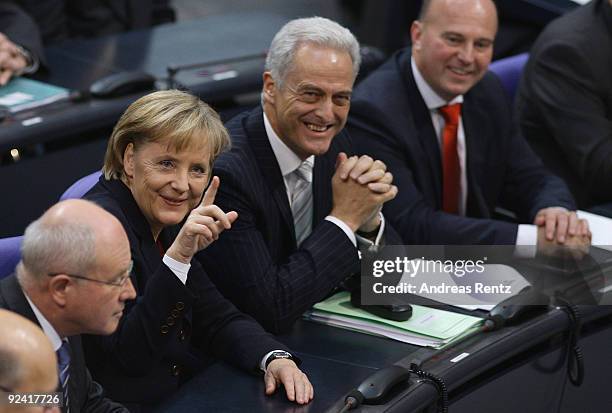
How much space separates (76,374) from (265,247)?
615 millimetres

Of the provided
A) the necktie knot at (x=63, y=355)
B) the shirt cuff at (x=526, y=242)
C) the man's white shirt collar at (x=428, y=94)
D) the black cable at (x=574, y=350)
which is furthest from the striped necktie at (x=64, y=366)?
the man's white shirt collar at (x=428, y=94)

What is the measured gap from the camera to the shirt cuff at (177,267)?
7.07ft

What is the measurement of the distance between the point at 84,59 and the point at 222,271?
1.58 meters

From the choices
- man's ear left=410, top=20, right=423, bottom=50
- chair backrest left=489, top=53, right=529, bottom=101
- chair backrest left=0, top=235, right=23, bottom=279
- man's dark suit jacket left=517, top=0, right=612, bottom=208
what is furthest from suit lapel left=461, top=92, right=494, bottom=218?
chair backrest left=0, top=235, right=23, bottom=279

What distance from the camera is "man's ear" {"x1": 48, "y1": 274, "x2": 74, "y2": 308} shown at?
181 centimetres

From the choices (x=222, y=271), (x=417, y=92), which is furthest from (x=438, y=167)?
A: (x=222, y=271)

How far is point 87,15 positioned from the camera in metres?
4.56

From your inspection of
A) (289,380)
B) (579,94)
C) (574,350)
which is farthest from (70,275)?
(579,94)

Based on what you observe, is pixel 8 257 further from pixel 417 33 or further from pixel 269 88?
pixel 417 33

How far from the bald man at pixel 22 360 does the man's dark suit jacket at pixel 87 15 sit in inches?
102

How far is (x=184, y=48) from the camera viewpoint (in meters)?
3.91

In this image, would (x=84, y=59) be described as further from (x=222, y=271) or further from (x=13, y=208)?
(x=222, y=271)

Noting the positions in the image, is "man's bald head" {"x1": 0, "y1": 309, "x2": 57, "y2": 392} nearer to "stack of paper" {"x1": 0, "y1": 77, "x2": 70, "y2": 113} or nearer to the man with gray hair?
the man with gray hair

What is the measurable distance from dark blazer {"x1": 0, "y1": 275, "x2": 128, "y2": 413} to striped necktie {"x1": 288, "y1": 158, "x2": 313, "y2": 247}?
0.74 meters
